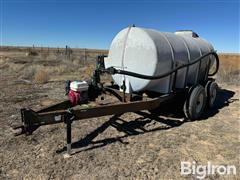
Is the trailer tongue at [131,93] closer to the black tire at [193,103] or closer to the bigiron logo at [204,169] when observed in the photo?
the black tire at [193,103]

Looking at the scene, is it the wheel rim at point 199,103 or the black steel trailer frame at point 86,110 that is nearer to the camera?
the black steel trailer frame at point 86,110

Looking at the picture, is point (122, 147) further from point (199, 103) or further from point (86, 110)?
point (199, 103)

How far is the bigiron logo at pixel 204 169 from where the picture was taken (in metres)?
3.48

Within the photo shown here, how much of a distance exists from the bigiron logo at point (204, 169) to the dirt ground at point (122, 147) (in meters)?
0.09

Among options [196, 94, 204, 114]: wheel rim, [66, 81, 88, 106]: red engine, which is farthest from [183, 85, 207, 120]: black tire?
[66, 81, 88, 106]: red engine

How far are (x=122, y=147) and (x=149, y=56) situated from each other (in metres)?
1.94

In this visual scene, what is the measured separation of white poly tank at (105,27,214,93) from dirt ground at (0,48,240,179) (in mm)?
946

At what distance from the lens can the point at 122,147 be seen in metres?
4.19

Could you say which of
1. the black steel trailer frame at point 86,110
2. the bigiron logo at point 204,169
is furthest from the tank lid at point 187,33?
the bigiron logo at point 204,169

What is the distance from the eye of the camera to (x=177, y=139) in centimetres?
462

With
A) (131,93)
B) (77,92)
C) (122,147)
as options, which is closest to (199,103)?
(131,93)

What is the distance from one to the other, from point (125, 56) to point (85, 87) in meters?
1.15

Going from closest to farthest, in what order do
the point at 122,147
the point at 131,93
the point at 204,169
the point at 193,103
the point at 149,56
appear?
the point at 204,169
the point at 122,147
the point at 149,56
the point at 131,93
the point at 193,103

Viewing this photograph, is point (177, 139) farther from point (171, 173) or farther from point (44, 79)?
point (44, 79)
